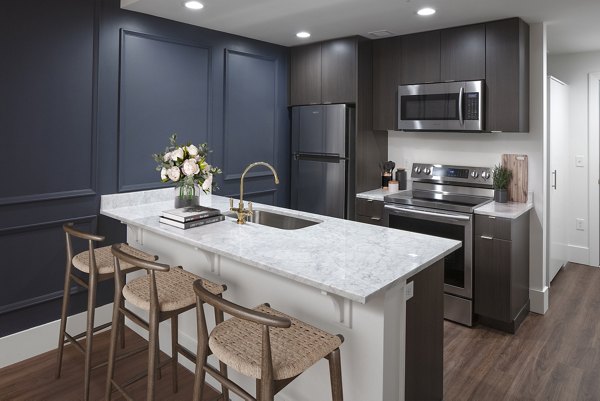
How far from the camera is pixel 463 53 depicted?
3.51 metres

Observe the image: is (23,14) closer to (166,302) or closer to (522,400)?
(166,302)

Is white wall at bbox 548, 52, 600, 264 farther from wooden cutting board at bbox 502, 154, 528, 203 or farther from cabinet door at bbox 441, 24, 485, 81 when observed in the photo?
cabinet door at bbox 441, 24, 485, 81

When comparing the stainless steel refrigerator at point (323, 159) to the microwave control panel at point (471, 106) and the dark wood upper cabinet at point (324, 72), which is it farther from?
the microwave control panel at point (471, 106)

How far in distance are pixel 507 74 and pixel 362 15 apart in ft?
3.91

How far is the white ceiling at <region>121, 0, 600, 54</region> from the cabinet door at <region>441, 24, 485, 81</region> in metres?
0.09

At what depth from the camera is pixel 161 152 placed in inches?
137

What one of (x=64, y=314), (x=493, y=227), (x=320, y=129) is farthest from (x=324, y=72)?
(x=64, y=314)

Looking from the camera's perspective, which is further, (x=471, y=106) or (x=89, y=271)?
(x=471, y=106)

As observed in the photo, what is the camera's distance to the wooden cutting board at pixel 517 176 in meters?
3.58

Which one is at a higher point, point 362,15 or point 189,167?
point 362,15

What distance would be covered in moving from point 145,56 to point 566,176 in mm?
4277

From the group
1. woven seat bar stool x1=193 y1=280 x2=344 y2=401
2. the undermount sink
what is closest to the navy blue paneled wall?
the undermount sink

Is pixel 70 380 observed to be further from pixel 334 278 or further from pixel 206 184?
pixel 334 278

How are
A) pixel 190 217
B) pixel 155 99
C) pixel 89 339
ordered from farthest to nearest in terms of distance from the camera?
1. pixel 155 99
2. pixel 190 217
3. pixel 89 339
